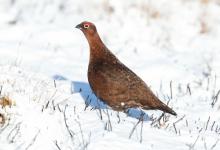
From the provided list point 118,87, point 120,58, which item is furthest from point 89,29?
point 120,58

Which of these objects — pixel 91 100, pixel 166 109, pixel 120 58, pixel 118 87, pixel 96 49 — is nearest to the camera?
pixel 166 109

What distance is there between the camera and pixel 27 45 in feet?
35.8

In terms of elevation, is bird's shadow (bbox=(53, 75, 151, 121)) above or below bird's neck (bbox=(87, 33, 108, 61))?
below

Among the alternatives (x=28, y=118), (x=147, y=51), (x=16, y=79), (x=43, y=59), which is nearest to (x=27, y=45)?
(x=43, y=59)

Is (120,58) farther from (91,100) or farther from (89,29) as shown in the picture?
(89,29)

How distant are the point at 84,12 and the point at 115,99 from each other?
7192 mm

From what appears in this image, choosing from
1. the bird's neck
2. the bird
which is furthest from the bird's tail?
the bird's neck

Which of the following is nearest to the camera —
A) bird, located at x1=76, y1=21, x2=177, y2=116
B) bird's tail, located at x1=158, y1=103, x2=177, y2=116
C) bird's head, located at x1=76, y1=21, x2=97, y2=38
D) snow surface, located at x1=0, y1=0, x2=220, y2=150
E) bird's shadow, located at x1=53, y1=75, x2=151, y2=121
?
snow surface, located at x1=0, y1=0, x2=220, y2=150

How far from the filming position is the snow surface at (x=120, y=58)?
535cm

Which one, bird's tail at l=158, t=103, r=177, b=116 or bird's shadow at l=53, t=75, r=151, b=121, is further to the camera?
bird's shadow at l=53, t=75, r=151, b=121

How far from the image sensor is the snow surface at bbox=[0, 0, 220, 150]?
17.5 ft

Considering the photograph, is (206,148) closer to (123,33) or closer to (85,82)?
(85,82)

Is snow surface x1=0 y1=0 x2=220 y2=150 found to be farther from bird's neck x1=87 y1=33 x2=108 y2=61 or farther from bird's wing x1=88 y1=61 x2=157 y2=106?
bird's neck x1=87 y1=33 x2=108 y2=61

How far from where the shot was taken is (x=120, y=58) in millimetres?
10836
